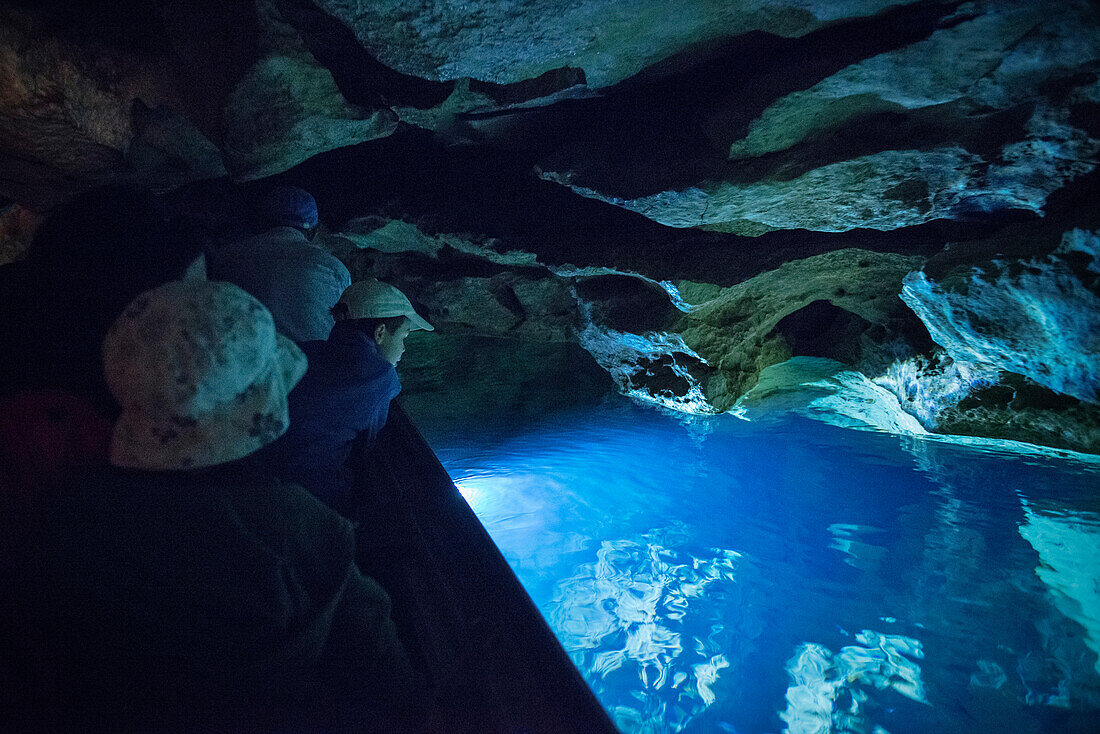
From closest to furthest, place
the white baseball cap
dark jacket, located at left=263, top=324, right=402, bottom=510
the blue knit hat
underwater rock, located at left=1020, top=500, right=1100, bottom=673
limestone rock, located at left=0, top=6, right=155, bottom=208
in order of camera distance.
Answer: dark jacket, located at left=263, top=324, right=402, bottom=510 < underwater rock, located at left=1020, top=500, right=1100, bottom=673 < the white baseball cap < limestone rock, located at left=0, top=6, right=155, bottom=208 < the blue knit hat

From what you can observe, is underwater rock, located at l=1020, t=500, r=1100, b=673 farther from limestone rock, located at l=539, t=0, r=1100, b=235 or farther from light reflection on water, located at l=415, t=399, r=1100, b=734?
limestone rock, located at l=539, t=0, r=1100, b=235

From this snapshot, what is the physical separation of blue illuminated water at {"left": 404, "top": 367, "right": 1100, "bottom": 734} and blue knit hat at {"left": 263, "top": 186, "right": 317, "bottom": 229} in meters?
2.47

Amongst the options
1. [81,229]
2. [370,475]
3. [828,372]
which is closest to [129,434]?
[81,229]

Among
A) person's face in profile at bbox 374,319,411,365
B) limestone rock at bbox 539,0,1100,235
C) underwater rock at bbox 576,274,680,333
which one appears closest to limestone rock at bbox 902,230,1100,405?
limestone rock at bbox 539,0,1100,235

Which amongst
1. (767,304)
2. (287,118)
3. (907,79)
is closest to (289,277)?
(287,118)

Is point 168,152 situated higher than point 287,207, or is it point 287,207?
point 168,152

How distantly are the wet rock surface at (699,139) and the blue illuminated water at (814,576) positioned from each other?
101 centimetres

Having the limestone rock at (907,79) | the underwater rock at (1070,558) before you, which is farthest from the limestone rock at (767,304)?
the underwater rock at (1070,558)

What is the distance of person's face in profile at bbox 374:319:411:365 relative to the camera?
2.53 meters

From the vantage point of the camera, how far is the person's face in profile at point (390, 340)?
2529 millimetres

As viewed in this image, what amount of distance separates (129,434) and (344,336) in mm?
1369

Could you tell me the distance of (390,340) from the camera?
8.60 ft

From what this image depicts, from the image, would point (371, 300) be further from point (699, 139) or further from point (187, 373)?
point (699, 139)

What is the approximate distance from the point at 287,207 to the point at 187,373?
2717 millimetres
